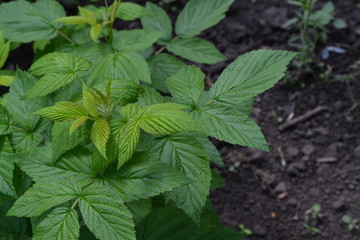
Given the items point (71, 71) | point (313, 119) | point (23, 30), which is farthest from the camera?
point (313, 119)

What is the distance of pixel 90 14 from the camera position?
165 centimetres

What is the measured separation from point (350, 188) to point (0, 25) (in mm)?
2151

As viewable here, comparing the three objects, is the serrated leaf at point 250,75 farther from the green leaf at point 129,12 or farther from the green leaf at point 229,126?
the green leaf at point 129,12

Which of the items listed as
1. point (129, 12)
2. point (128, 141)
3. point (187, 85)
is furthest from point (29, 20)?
point (128, 141)

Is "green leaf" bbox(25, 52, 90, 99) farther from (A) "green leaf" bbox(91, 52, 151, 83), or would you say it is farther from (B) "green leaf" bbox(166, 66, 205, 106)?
(B) "green leaf" bbox(166, 66, 205, 106)

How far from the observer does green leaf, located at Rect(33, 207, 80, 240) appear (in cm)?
113

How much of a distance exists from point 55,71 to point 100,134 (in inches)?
13.2

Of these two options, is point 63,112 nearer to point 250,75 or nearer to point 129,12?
point 250,75

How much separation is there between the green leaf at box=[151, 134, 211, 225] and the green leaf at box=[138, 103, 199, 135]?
0.15m

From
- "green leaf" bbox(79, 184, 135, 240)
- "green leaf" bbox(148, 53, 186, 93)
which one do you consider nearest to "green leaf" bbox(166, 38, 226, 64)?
"green leaf" bbox(148, 53, 186, 93)

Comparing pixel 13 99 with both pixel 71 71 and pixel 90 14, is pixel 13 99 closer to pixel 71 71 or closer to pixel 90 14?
pixel 71 71

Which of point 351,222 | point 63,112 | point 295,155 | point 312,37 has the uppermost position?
point 63,112

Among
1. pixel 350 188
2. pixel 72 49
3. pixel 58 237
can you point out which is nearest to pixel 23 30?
pixel 72 49

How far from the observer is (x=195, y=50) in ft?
5.98
